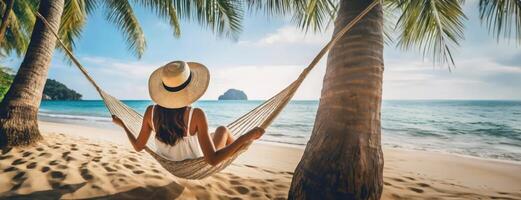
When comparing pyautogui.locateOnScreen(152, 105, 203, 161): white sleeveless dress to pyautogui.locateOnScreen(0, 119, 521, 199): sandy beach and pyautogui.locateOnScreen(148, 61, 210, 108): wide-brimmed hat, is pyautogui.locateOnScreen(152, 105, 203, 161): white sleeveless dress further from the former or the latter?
pyautogui.locateOnScreen(0, 119, 521, 199): sandy beach

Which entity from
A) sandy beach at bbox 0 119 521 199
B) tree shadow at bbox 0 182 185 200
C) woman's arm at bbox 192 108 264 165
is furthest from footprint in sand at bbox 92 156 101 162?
woman's arm at bbox 192 108 264 165

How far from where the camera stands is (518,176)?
3.42 m

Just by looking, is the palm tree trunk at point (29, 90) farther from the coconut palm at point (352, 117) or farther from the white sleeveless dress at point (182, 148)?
the coconut palm at point (352, 117)

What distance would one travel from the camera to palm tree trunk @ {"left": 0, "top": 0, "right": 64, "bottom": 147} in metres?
2.41

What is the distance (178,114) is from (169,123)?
0.10m

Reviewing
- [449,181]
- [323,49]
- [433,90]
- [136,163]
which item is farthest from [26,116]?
[433,90]

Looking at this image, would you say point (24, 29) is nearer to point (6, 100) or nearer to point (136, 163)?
point (6, 100)

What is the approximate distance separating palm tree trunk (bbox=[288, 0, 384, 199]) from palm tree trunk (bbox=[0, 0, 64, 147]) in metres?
2.44

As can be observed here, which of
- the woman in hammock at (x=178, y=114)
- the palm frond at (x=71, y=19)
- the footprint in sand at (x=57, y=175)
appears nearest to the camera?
the woman in hammock at (x=178, y=114)

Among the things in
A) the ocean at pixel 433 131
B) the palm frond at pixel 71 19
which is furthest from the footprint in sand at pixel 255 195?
the ocean at pixel 433 131

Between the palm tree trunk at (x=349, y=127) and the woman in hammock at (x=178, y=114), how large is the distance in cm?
43

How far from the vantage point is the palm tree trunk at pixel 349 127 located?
4.28 ft

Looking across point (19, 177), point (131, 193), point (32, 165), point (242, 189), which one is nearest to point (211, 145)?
point (131, 193)

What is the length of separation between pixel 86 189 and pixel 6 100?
1390 millimetres
